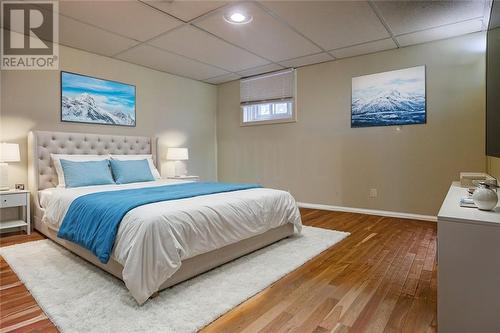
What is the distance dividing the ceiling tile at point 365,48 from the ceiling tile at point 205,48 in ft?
3.93

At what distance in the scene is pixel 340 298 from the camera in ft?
6.55

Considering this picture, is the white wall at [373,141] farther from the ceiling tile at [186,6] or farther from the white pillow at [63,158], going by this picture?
the white pillow at [63,158]

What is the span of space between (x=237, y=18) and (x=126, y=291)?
293 centimetres

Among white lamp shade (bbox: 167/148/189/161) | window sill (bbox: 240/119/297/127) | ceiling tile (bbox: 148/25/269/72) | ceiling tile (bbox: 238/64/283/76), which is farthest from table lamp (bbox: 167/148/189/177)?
ceiling tile (bbox: 238/64/283/76)

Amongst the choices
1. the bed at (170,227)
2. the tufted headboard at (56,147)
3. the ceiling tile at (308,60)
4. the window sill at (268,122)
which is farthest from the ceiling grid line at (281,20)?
the tufted headboard at (56,147)

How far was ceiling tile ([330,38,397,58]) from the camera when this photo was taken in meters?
4.00

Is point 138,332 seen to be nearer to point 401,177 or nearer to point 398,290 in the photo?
point 398,290

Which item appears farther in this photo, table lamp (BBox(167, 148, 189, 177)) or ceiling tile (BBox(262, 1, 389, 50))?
table lamp (BBox(167, 148, 189, 177))

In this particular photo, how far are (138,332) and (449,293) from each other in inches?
66.0

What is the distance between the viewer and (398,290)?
211cm

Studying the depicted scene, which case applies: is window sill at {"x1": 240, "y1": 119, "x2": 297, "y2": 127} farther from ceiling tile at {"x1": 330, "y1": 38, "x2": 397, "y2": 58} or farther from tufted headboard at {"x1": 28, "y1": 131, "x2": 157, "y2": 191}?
tufted headboard at {"x1": 28, "y1": 131, "x2": 157, "y2": 191}

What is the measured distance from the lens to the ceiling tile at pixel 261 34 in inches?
125

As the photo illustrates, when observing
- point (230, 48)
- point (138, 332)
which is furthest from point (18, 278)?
point (230, 48)

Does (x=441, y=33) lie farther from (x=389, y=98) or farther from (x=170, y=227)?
(x=170, y=227)
